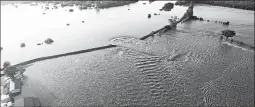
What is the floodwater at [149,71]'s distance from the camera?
26828 mm

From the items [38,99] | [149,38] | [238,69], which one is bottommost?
[38,99]

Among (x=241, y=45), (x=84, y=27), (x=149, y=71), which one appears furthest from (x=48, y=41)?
(x=241, y=45)

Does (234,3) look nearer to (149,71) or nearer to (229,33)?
(229,33)

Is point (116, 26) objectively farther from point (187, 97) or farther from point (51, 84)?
point (187, 97)

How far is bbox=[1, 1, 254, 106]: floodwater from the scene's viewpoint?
2683 cm

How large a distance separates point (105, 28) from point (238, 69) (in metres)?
35.8

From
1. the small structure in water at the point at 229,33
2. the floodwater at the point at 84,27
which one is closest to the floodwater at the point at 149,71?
the floodwater at the point at 84,27

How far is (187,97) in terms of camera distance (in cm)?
2647

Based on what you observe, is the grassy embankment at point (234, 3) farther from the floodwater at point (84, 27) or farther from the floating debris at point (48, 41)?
the floating debris at point (48, 41)

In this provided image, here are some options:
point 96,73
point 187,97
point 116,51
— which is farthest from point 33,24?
point 187,97

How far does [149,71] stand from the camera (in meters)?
32.9

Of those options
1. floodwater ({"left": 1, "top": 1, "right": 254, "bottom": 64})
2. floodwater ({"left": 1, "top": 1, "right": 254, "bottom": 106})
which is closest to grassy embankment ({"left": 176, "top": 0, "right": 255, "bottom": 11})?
floodwater ({"left": 1, "top": 1, "right": 254, "bottom": 64})

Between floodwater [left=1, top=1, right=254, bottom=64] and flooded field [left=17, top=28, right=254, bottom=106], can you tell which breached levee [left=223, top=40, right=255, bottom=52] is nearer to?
flooded field [left=17, top=28, right=254, bottom=106]

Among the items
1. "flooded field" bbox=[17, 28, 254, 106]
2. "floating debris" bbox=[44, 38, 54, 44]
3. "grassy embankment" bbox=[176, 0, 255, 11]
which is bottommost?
"flooded field" bbox=[17, 28, 254, 106]
